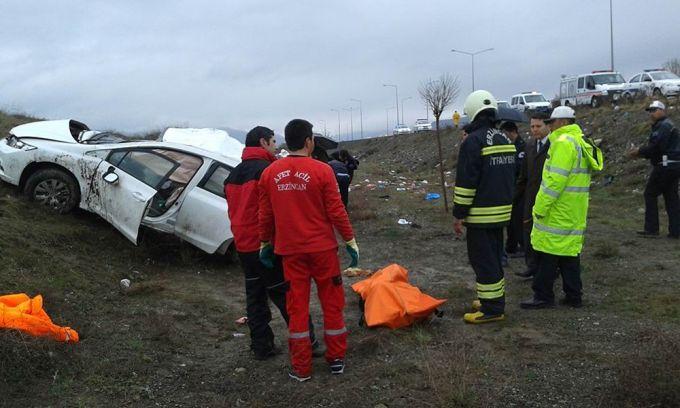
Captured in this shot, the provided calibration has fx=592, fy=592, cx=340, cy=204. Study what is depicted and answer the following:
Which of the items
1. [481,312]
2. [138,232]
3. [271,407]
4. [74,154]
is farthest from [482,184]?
[74,154]

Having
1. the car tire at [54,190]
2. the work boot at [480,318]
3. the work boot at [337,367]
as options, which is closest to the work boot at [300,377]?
the work boot at [337,367]

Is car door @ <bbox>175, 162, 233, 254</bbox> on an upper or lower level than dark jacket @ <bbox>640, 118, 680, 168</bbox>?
lower

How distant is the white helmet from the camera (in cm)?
501

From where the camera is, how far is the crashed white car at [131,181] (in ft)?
23.3

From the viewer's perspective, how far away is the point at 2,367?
12.2ft

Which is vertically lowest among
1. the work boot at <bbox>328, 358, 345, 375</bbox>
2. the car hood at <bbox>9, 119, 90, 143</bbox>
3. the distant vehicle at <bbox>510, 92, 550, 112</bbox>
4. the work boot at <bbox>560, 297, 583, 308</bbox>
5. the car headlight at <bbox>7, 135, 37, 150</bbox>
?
the work boot at <bbox>560, 297, 583, 308</bbox>

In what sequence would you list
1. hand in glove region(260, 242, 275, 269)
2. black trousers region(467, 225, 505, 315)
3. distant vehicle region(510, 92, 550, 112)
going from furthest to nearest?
distant vehicle region(510, 92, 550, 112) → black trousers region(467, 225, 505, 315) → hand in glove region(260, 242, 275, 269)

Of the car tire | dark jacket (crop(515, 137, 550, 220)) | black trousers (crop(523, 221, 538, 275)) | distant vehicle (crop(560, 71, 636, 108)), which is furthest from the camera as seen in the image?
distant vehicle (crop(560, 71, 636, 108))

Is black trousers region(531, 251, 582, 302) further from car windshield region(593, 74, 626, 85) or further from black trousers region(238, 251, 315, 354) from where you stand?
car windshield region(593, 74, 626, 85)

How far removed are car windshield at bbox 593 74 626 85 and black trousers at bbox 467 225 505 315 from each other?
25.7m

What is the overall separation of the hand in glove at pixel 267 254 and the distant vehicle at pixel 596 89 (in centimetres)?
2405

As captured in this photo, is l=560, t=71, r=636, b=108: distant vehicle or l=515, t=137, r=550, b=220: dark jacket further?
l=560, t=71, r=636, b=108: distant vehicle

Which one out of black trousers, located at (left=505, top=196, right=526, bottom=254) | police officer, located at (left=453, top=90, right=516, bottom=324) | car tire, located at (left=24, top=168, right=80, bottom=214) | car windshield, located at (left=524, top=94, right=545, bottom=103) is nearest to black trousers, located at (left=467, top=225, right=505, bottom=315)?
police officer, located at (left=453, top=90, right=516, bottom=324)

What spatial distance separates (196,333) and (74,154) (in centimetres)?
365
